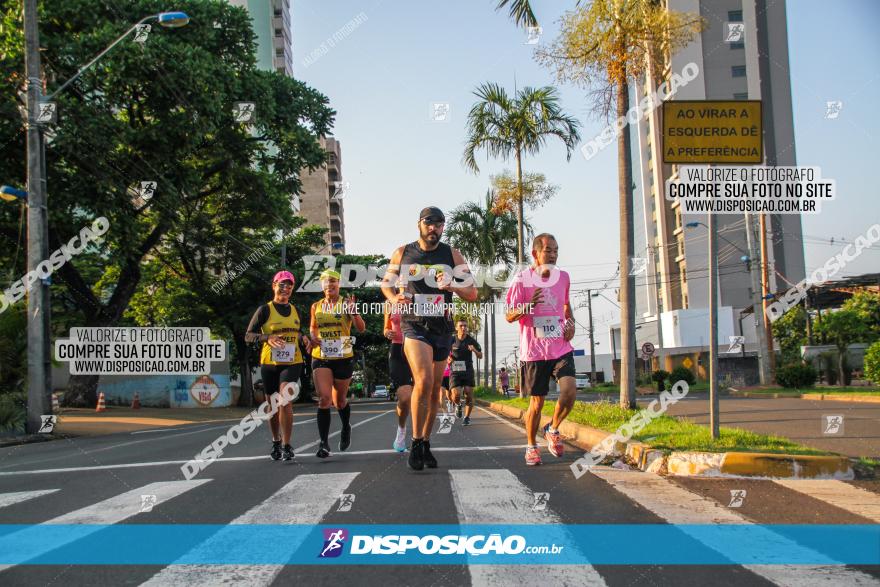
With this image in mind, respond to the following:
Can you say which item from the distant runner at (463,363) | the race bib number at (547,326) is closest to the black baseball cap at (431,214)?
the race bib number at (547,326)

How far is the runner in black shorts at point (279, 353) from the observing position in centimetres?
768

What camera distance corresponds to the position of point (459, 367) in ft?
45.5

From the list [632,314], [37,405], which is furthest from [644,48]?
[37,405]

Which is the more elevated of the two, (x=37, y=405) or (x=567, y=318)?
(x=567, y=318)

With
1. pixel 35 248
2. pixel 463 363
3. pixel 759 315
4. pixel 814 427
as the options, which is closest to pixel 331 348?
pixel 463 363

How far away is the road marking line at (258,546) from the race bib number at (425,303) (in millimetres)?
1514

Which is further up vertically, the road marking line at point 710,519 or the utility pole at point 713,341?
the utility pole at point 713,341

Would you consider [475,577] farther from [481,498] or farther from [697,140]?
[697,140]

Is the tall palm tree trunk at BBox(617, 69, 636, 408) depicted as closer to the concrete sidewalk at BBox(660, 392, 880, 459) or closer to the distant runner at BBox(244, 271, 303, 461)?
the concrete sidewalk at BBox(660, 392, 880, 459)

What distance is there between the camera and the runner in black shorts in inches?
302

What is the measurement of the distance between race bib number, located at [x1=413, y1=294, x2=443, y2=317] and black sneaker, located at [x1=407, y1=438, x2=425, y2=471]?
1121mm

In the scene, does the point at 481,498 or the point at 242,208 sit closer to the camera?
the point at 481,498

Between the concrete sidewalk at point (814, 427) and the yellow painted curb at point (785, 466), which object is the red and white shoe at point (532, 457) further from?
the concrete sidewalk at point (814, 427)

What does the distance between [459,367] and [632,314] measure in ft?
11.9
